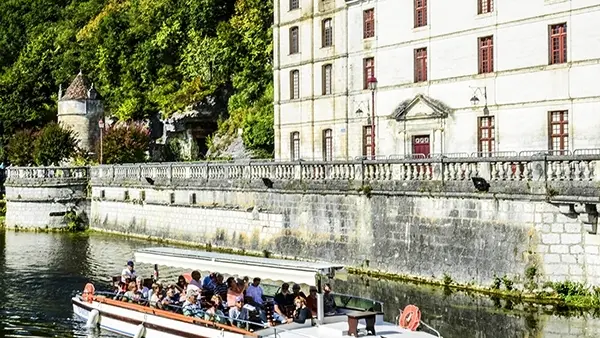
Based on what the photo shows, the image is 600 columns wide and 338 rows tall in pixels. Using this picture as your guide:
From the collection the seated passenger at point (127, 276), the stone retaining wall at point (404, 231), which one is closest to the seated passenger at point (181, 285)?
the seated passenger at point (127, 276)

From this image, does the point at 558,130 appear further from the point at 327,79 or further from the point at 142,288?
the point at 142,288

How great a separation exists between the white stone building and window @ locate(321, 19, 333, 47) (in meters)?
0.06

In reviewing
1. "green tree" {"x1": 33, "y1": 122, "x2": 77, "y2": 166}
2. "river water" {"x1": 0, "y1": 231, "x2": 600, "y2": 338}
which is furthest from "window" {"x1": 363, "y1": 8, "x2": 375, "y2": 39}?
"green tree" {"x1": 33, "y1": 122, "x2": 77, "y2": 166}

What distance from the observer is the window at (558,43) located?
33.0 metres

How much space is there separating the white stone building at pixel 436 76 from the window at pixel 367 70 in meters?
0.05

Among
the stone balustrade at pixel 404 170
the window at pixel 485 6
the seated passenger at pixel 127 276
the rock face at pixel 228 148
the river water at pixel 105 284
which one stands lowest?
the river water at pixel 105 284

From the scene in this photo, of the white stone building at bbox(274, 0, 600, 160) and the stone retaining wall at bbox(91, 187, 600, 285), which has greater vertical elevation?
the white stone building at bbox(274, 0, 600, 160)

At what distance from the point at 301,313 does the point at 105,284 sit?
513 inches

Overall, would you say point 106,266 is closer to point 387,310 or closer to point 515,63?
point 387,310

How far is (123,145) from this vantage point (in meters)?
54.7

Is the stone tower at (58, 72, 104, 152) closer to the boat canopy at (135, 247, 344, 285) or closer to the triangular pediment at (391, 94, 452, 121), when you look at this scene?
the triangular pediment at (391, 94, 452, 121)

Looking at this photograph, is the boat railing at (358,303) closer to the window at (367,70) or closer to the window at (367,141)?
the window at (367,141)

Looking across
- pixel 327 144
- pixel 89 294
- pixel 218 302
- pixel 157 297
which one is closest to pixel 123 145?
pixel 327 144

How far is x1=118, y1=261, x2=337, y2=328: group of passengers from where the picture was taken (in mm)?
19391
